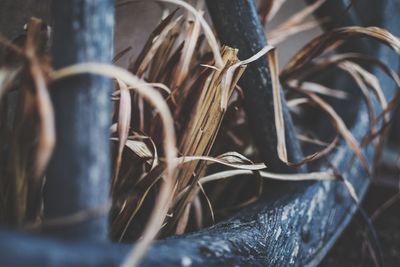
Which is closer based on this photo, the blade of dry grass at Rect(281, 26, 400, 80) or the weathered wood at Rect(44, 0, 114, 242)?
the weathered wood at Rect(44, 0, 114, 242)

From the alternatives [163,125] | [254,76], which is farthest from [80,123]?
[254,76]

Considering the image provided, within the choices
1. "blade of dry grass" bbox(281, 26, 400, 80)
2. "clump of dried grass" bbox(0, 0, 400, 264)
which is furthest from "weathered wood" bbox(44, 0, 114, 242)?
"blade of dry grass" bbox(281, 26, 400, 80)

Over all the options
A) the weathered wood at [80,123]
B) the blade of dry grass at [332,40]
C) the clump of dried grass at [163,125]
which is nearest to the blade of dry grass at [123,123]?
the clump of dried grass at [163,125]

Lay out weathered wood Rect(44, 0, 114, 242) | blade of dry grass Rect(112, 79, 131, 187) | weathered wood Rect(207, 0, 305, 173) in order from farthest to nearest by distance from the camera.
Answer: weathered wood Rect(207, 0, 305, 173) < blade of dry grass Rect(112, 79, 131, 187) < weathered wood Rect(44, 0, 114, 242)

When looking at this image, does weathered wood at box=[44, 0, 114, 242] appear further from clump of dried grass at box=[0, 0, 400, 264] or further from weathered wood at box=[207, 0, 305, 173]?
weathered wood at box=[207, 0, 305, 173]

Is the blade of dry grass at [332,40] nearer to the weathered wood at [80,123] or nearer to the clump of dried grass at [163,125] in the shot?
the clump of dried grass at [163,125]

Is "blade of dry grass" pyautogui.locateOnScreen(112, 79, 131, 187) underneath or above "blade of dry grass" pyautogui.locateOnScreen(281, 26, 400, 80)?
underneath

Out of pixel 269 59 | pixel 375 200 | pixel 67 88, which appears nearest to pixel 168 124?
pixel 67 88
